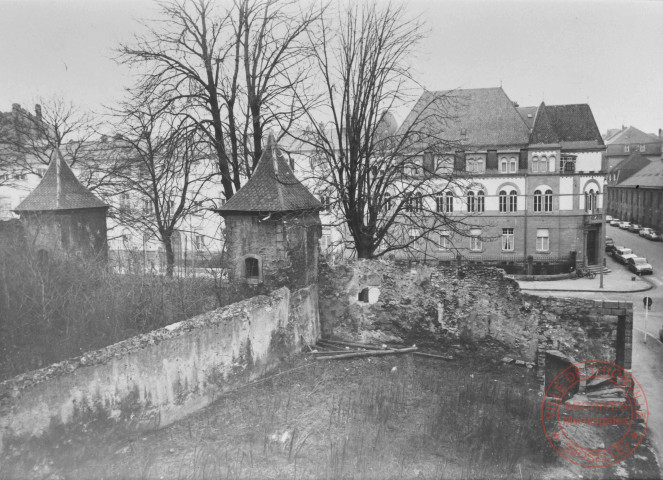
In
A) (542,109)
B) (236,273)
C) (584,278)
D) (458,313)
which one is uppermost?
(542,109)

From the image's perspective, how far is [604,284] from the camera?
35219mm

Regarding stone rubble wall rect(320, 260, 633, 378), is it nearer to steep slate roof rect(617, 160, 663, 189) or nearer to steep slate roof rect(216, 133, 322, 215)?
steep slate roof rect(216, 133, 322, 215)

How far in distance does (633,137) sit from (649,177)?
24212 millimetres

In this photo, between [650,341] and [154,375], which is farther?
[650,341]

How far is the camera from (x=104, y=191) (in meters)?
28.3

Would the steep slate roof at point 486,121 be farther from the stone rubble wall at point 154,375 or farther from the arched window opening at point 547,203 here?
the stone rubble wall at point 154,375

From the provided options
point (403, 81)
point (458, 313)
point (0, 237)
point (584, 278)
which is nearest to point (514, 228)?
point (584, 278)

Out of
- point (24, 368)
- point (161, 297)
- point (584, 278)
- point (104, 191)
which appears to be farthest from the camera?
point (584, 278)

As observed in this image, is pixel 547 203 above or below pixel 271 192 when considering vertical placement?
below

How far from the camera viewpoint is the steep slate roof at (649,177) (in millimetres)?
56394

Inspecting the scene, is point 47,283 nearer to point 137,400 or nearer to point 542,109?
point 137,400

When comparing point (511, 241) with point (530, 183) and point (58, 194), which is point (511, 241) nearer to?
point (530, 183)

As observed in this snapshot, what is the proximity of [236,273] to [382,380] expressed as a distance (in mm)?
5419

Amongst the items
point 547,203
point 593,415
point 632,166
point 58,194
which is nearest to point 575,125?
point 547,203
